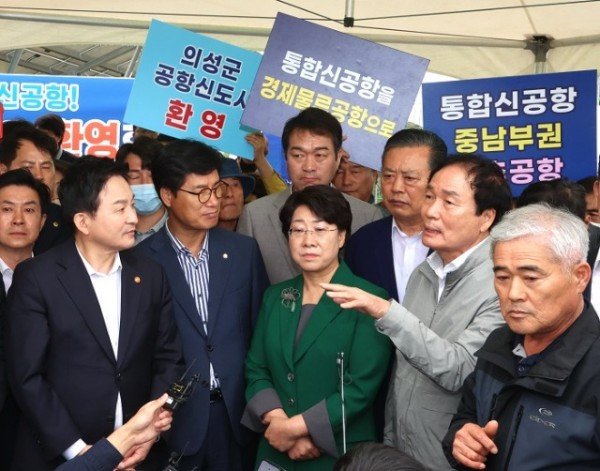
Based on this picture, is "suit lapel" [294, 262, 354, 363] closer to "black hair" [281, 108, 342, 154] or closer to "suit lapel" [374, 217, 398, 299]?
"suit lapel" [374, 217, 398, 299]

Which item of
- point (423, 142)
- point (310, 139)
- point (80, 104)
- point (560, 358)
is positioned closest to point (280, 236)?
point (310, 139)

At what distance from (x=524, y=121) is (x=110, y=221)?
9.99 ft

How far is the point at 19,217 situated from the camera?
3854mm

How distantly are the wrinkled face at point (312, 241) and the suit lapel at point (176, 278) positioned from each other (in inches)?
19.4

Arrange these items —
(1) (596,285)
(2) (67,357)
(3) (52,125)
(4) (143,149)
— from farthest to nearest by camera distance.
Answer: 1. (3) (52,125)
2. (4) (143,149)
3. (2) (67,357)
4. (1) (596,285)

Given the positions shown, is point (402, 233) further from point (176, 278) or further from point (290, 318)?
point (176, 278)

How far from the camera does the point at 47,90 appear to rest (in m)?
8.02

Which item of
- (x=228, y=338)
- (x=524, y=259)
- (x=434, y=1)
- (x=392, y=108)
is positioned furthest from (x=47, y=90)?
(x=524, y=259)

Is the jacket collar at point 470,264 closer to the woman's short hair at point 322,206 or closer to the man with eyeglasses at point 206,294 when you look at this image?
the woman's short hair at point 322,206

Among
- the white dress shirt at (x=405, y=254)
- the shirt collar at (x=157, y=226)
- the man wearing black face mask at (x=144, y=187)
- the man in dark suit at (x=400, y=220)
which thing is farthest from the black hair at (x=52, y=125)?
the white dress shirt at (x=405, y=254)

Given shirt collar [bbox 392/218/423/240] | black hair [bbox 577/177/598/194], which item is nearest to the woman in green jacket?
shirt collar [bbox 392/218/423/240]

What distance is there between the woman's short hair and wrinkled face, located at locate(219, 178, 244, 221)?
1.02 m

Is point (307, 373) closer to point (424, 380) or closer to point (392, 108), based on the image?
point (424, 380)

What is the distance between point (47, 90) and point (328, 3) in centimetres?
305
